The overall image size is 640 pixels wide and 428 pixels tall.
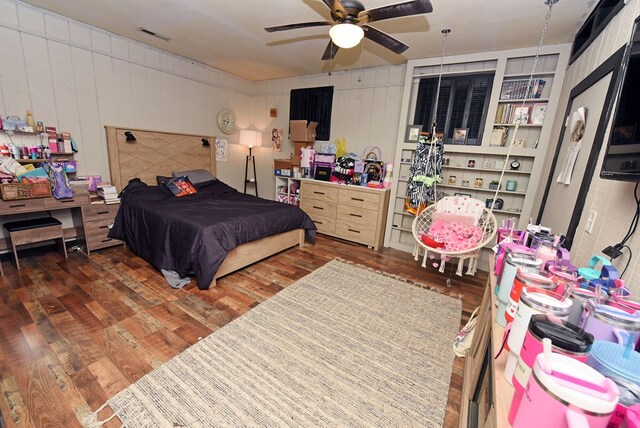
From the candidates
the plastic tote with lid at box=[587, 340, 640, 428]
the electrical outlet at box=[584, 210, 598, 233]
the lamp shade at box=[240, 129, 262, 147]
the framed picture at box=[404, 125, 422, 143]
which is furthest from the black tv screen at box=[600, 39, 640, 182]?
the lamp shade at box=[240, 129, 262, 147]

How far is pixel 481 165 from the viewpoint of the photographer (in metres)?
3.40

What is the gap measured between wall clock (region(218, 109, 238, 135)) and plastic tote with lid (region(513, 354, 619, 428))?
206 inches

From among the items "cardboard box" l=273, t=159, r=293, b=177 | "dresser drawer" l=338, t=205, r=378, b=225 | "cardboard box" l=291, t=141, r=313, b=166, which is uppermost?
"cardboard box" l=291, t=141, r=313, b=166

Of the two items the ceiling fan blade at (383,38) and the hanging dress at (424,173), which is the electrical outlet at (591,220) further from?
the ceiling fan blade at (383,38)

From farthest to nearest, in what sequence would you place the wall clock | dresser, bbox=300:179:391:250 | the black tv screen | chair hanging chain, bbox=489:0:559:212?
the wall clock
dresser, bbox=300:179:391:250
chair hanging chain, bbox=489:0:559:212
the black tv screen

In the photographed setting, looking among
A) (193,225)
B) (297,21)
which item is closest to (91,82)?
(193,225)

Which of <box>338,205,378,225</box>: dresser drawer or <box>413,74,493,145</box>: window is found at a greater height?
<box>413,74,493,145</box>: window

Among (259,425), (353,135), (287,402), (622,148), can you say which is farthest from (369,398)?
(353,135)

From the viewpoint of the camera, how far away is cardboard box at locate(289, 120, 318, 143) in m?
4.43

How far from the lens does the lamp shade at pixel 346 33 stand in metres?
1.98

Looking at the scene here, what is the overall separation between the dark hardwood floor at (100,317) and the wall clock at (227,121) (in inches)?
105

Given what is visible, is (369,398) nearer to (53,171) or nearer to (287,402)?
(287,402)

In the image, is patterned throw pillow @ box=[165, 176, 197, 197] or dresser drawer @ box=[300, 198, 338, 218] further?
dresser drawer @ box=[300, 198, 338, 218]

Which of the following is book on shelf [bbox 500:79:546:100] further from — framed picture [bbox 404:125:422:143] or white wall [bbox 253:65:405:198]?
white wall [bbox 253:65:405:198]
